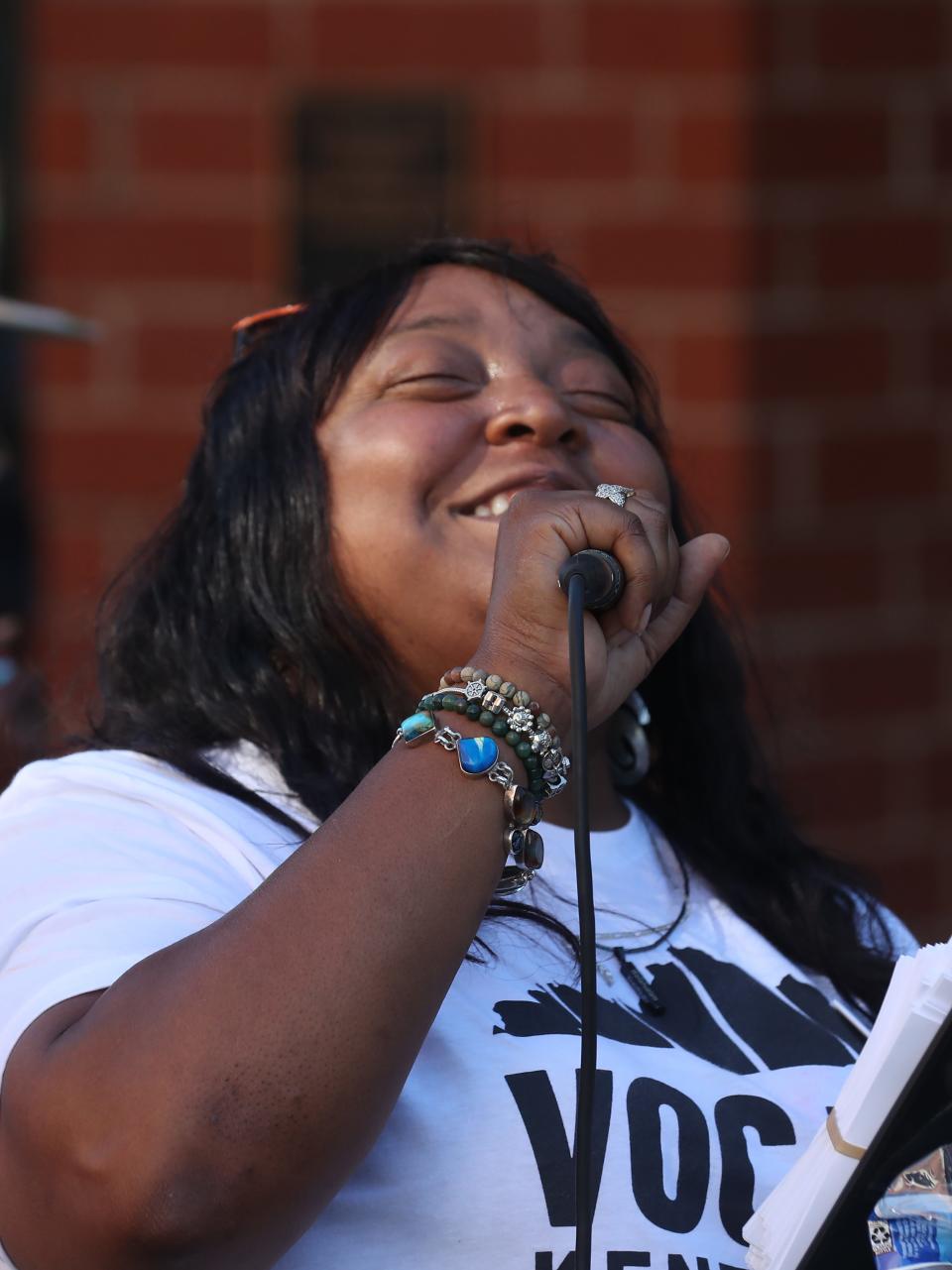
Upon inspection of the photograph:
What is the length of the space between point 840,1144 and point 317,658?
0.84 metres

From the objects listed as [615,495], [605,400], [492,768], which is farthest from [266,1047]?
[605,400]

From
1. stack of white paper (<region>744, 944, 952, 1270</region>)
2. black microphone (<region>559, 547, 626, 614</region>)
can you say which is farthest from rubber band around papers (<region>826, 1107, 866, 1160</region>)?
black microphone (<region>559, 547, 626, 614</region>)

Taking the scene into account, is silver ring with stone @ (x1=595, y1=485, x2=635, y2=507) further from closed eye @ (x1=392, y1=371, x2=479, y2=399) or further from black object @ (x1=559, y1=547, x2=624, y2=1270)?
closed eye @ (x1=392, y1=371, x2=479, y2=399)

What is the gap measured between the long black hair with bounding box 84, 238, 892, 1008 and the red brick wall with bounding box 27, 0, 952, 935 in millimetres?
1208

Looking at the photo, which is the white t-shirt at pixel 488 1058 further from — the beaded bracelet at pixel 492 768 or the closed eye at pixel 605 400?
the closed eye at pixel 605 400

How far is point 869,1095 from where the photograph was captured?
1.08 meters

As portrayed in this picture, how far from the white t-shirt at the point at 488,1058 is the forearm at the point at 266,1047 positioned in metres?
0.09

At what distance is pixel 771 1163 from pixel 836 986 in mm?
347

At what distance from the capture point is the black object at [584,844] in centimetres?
123

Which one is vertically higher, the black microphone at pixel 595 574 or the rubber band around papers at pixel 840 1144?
the black microphone at pixel 595 574

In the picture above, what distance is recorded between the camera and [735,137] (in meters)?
3.75

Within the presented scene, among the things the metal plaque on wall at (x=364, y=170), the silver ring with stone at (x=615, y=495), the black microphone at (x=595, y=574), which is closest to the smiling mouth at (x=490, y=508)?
the silver ring with stone at (x=615, y=495)

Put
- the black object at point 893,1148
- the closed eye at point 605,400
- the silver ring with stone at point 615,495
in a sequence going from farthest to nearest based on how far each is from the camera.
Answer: the closed eye at point 605,400
the silver ring with stone at point 615,495
the black object at point 893,1148

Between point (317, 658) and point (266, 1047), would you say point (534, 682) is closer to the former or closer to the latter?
point (266, 1047)
